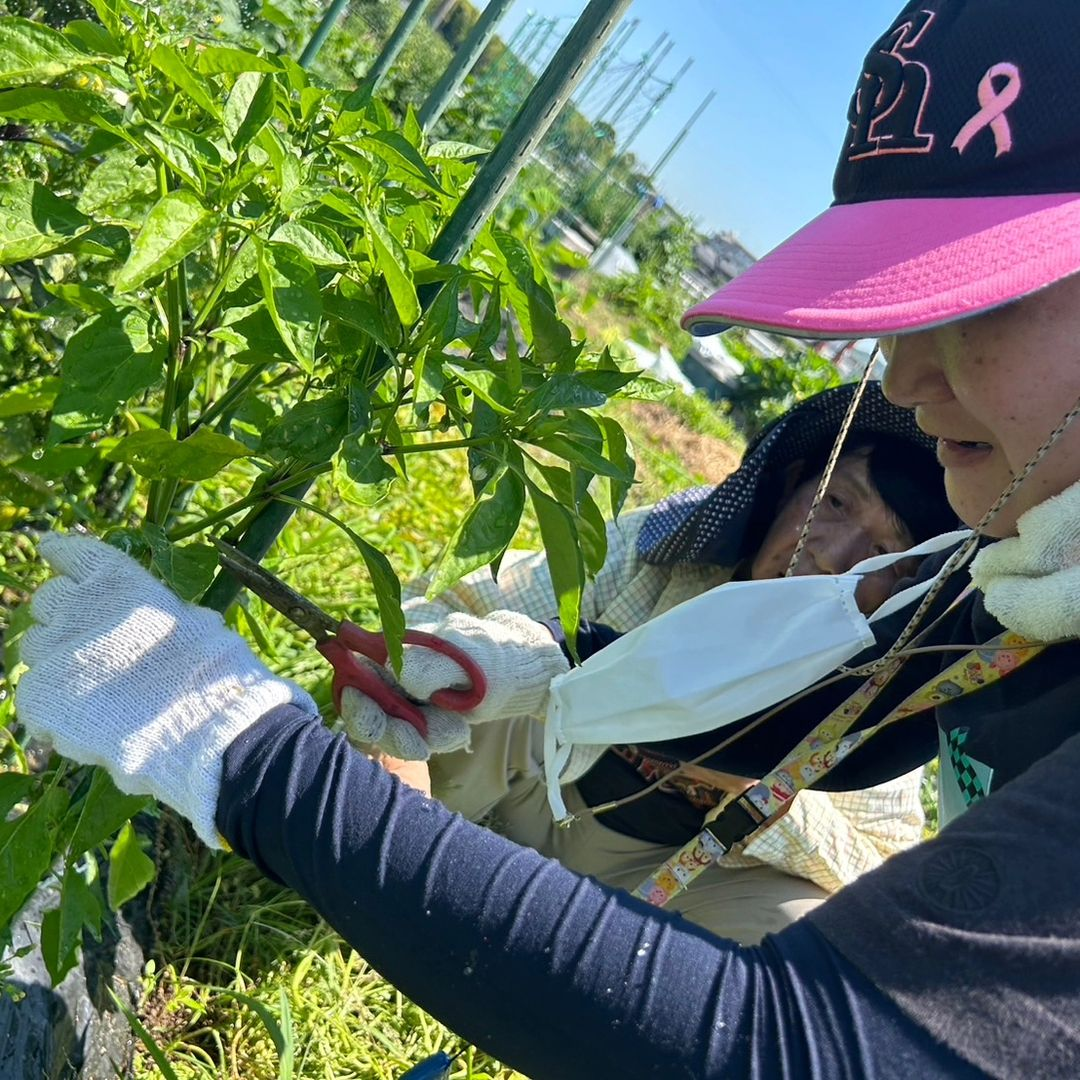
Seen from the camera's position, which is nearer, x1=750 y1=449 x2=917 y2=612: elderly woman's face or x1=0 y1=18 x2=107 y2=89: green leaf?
x1=0 y1=18 x2=107 y2=89: green leaf

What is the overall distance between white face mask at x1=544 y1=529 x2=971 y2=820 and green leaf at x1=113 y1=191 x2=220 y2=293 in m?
0.71

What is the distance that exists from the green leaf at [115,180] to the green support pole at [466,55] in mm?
905

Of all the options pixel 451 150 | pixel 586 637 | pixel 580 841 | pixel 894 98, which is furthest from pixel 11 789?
pixel 580 841

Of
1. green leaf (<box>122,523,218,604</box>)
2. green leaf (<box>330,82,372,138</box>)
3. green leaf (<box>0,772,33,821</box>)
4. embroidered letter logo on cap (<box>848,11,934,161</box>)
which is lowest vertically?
green leaf (<box>0,772,33,821</box>)

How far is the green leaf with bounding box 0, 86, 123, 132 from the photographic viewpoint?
752 millimetres

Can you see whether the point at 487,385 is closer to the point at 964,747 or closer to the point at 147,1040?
the point at 964,747

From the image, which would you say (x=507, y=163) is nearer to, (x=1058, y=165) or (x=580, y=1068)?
(x=1058, y=165)

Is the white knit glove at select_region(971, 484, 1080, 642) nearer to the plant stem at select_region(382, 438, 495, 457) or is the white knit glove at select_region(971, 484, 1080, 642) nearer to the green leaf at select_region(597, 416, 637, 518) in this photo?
the green leaf at select_region(597, 416, 637, 518)

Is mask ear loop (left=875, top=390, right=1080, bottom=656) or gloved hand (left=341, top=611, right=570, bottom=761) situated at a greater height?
mask ear loop (left=875, top=390, right=1080, bottom=656)

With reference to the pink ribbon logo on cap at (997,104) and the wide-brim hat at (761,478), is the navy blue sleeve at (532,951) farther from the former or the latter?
the wide-brim hat at (761,478)

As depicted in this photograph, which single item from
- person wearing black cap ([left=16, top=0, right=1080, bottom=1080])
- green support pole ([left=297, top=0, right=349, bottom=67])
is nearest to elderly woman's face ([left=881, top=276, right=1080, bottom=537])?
person wearing black cap ([left=16, top=0, right=1080, bottom=1080])

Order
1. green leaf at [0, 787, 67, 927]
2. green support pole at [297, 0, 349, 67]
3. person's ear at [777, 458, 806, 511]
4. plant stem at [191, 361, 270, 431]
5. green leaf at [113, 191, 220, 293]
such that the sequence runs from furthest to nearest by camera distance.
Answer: green support pole at [297, 0, 349, 67]
person's ear at [777, 458, 806, 511]
plant stem at [191, 361, 270, 431]
green leaf at [0, 787, 67, 927]
green leaf at [113, 191, 220, 293]

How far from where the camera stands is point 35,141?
128cm

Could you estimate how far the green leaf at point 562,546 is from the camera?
90cm
